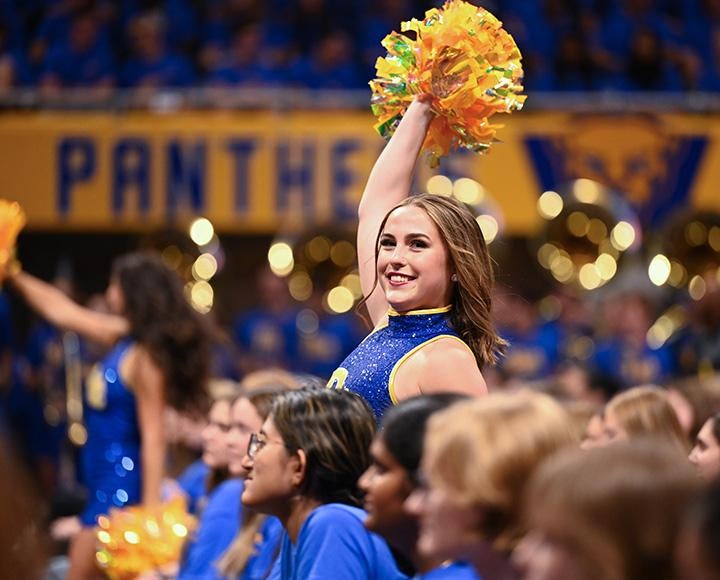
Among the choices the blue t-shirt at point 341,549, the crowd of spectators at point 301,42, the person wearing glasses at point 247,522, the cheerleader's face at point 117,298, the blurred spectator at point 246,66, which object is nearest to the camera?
the blue t-shirt at point 341,549

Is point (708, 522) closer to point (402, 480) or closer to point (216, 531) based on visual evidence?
point (402, 480)

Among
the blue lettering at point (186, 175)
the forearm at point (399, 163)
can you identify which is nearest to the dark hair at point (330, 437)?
the forearm at point (399, 163)

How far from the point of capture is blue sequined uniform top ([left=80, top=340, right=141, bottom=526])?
5.91 meters

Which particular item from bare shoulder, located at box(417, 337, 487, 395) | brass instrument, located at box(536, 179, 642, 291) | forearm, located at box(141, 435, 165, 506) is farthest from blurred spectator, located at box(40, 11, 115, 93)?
bare shoulder, located at box(417, 337, 487, 395)

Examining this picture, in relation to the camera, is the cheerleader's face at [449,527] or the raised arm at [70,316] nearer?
the cheerleader's face at [449,527]

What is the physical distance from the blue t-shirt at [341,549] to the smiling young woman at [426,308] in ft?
1.33

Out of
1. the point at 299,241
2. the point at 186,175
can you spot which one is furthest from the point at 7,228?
the point at 299,241

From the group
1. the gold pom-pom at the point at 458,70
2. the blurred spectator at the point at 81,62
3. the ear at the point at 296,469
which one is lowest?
the ear at the point at 296,469

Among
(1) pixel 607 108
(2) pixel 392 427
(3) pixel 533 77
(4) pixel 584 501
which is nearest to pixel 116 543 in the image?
(2) pixel 392 427

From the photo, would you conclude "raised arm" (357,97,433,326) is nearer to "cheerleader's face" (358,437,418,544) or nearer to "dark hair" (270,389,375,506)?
"dark hair" (270,389,375,506)

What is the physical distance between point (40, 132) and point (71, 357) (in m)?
1.65

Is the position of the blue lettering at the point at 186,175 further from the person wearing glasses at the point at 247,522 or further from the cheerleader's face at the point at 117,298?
the person wearing glasses at the point at 247,522

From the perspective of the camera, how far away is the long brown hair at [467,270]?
3.36 metres

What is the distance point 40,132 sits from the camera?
1044cm
